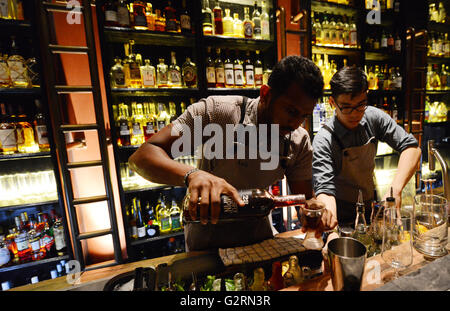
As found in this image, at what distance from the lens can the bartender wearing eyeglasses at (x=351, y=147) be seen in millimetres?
1592

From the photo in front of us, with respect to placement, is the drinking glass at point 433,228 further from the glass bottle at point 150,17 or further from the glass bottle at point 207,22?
the glass bottle at point 150,17

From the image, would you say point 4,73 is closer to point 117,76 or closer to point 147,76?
point 117,76

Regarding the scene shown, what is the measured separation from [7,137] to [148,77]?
1212 mm

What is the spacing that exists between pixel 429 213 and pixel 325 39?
8.50ft

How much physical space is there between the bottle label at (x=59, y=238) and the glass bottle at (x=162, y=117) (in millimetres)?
1304

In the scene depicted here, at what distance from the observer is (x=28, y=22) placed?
1788 mm

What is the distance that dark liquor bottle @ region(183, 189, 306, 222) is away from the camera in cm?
81

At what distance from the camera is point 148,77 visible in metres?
2.21

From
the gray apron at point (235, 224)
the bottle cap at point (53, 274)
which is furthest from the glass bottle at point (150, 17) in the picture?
the bottle cap at point (53, 274)

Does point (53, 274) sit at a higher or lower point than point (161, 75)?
lower

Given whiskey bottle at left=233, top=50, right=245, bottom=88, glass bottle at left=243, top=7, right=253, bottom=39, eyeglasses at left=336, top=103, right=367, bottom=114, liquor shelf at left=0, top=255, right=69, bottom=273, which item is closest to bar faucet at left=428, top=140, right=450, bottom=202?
eyeglasses at left=336, top=103, right=367, bottom=114

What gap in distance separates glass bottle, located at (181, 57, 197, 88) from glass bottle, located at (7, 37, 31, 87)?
1306 millimetres

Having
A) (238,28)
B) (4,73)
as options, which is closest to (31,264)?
(4,73)
